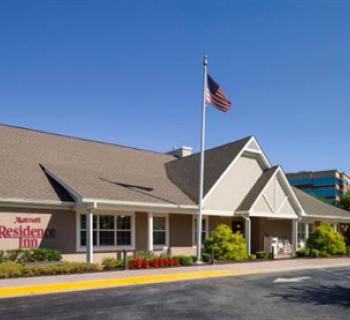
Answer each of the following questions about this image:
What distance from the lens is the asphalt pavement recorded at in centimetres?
1018

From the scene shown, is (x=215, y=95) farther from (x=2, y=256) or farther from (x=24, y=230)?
(x=2, y=256)

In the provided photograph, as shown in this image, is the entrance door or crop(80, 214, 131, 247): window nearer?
crop(80, 214, 131, 247): window

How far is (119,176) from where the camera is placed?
25.5m

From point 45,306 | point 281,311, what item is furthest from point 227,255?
point 45,306

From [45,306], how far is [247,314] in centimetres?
505

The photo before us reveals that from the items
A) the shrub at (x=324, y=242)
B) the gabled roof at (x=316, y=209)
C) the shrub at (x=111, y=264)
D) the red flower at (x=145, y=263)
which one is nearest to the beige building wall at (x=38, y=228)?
the shrub at (x=111, y=264)

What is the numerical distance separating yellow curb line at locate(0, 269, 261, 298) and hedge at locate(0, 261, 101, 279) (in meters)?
2.23

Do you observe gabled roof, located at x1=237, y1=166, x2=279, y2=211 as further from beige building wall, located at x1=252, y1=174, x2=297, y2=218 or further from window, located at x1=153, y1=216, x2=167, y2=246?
window, located at x1=153, y1=216, x2=167, y2=246

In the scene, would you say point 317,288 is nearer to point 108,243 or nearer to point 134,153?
point 108,243

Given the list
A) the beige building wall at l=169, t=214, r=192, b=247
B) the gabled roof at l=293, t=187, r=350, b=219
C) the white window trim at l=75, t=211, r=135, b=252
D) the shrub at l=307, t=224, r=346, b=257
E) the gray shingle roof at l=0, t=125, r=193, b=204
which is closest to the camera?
the gray shingle roof at l=0, t=125, r=193, b=204

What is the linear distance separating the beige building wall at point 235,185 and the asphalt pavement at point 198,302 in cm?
978

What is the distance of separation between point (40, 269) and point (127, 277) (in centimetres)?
335

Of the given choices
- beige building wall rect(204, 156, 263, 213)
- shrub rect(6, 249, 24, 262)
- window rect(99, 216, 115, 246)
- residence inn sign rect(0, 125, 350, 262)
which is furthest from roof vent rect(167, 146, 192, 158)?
shrub rect(6, 249, 24, 262)

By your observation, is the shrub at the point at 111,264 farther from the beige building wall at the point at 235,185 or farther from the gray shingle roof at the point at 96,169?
the beige building wall at the point at 235,185
